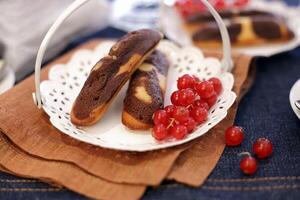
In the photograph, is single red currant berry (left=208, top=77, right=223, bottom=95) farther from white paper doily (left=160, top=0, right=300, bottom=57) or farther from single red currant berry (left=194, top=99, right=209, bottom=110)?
white paper doily (left=160, top=0, right=300, bottom=57)

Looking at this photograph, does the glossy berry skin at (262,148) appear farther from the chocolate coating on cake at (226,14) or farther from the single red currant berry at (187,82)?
the chocolate coating on cake at (226,14)

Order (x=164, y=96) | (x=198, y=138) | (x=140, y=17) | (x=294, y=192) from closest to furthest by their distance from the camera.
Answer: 1. (x=294, y=192)
2. (x=198, y=138)
3. (x=164, y=96)
4. (x=140, y=17)

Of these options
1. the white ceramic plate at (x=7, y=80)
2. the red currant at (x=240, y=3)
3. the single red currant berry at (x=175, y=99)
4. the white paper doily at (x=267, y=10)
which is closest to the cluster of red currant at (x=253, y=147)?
the single red currant berry at (x=175, y=99)

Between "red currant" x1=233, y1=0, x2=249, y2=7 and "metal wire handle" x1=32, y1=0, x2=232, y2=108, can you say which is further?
"red currant" x1=233, y1=0, x2=249, y2=7

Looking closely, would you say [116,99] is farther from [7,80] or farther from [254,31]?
[254,31]

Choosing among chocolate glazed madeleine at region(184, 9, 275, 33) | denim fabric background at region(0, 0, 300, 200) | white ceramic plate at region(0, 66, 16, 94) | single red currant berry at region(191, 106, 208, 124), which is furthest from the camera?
chocolate glazed madeleine at region(184, 9, 275, 33)

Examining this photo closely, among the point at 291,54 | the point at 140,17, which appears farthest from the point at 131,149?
the point at 140,17

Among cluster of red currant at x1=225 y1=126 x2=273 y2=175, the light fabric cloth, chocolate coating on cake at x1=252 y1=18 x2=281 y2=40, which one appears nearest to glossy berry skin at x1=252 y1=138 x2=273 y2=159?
cluster of red currant at x1=225 y1=126 x2=273 y2=175

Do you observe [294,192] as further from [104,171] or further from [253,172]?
[104,171]
